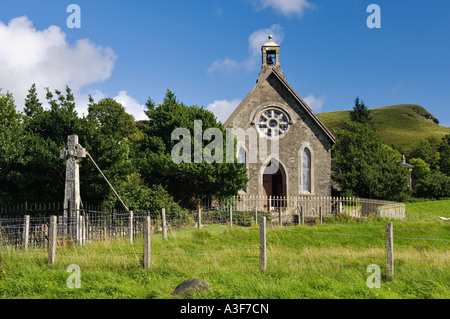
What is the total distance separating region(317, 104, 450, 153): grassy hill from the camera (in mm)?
106438

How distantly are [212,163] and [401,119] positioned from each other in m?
122

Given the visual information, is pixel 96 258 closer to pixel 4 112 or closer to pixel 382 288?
pixel 382 288

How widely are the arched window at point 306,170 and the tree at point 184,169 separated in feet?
18.8

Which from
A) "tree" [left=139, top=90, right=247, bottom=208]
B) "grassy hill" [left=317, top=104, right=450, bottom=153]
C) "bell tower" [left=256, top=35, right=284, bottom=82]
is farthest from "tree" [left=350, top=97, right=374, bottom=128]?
"tree" [left=139, top=90, right=247, bottom=208]

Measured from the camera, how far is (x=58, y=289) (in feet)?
27.8

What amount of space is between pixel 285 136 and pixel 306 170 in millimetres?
2619

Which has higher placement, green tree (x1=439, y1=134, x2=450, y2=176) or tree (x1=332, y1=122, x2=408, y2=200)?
green tree (x1=439, y1=134, x2=450, y2=176)

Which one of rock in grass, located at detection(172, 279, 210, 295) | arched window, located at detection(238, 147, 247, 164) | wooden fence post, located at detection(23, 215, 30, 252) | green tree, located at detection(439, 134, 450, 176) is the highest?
green tree, located at detection(439, 134, 450, 176)

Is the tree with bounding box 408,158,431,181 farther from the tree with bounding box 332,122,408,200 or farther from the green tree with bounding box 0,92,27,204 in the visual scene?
the green tree with bounding box 0,92,27,204

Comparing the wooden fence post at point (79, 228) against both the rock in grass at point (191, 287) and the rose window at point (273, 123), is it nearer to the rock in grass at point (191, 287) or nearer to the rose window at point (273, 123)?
the rock in grass at point (191, 287)

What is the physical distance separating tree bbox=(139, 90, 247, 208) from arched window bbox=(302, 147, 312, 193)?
574cm

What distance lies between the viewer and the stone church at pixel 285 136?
85.9 feet

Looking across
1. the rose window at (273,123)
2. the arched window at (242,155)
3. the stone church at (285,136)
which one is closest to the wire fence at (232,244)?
the arched window at (242,155)
